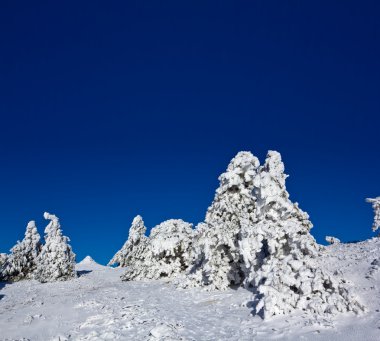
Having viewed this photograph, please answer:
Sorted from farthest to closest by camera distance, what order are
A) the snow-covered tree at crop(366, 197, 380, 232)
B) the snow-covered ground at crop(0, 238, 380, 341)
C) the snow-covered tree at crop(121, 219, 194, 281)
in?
the snow-covered tree at crop(121, 219, 194, 281), the snow-covered tree at crop(366, 197, 380, 232), the snow-covered ground at crop(0, 238, 380, 341)

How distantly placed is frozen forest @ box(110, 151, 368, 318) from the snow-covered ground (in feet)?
2.27

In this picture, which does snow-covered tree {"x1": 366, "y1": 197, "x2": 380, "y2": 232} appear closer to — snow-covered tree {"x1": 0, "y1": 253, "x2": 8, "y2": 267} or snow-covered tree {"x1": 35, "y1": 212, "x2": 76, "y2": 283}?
snow-covered tree {"x1": 35, "y1": 212, "x2": 76, "y2": 283}

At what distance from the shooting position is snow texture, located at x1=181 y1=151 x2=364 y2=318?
12.4 metres

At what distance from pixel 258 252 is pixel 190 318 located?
16.4ft

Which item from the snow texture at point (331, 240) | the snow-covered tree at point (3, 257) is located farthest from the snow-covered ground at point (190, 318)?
the snow-covered tree at point (3, 257)

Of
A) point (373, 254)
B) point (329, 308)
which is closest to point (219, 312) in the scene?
point (329, 308)

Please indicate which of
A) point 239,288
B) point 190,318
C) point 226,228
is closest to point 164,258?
point 226,228

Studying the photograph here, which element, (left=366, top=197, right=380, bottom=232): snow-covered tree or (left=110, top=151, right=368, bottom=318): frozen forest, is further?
(left=366, top=197, right=380, bottom=232): snow-covered tree

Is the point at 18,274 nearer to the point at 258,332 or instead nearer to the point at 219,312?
the point at 219,312

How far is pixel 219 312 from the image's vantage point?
15094 mm

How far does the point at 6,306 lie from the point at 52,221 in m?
16.3

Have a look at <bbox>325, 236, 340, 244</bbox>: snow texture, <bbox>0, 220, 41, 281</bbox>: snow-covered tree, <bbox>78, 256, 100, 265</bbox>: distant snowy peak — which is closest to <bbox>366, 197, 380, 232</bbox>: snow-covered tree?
<bbox>325, 236, 340, 244</bbox>: snow texture

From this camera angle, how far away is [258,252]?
58.3ft

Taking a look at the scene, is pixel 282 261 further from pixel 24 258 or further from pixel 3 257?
pixel 3 257
